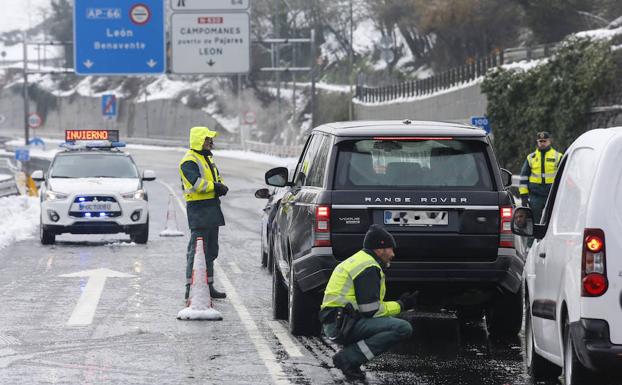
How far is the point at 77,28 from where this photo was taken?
4422 cm

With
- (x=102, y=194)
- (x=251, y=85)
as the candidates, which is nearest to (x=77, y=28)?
(x=102, y=194)

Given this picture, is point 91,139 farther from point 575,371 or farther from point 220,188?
point 575,371

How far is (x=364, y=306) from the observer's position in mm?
9414

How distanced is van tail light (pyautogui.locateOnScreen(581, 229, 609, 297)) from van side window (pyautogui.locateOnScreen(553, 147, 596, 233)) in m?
0.13

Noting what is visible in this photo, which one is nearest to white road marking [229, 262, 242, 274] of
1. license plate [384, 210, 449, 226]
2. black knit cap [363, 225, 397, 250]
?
license plate [384, 210, 449, 226]

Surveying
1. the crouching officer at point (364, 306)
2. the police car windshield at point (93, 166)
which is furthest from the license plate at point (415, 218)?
the police car windshield at point (93, 166)

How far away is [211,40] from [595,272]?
122 feet

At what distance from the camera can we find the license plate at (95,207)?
2316 cm

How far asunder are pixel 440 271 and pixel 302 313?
1.41 m

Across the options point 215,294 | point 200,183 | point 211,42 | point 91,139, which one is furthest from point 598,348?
point 211,42

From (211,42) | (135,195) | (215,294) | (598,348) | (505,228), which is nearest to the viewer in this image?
(598,348)

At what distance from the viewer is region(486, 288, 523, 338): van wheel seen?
1169cm

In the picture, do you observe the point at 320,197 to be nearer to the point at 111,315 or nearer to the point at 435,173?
the point at 435,173

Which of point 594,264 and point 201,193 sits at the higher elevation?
point 594,264
